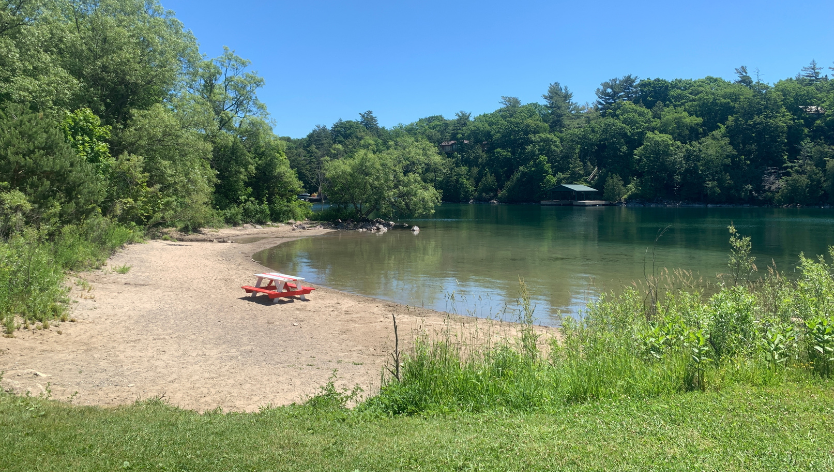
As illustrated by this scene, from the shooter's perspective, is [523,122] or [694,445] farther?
[523,122]

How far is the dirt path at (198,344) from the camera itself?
23.9 feet

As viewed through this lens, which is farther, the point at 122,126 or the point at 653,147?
the point at 653,147

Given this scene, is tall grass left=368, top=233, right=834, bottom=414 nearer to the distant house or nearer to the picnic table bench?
the picnic table bench

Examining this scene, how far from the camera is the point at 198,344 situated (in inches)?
392

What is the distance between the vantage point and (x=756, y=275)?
67.8ft

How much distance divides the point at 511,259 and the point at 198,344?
19.5 metres

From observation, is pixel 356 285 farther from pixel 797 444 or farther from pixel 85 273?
pixel 797 444

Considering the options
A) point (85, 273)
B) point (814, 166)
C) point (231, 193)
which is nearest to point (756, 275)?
point (85, 273)

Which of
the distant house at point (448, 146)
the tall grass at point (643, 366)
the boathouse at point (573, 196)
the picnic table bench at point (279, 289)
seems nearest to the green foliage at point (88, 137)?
the picnic table bench at point (279, 289)

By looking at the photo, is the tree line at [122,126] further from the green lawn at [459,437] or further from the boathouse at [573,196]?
the boathouse at [573,196]

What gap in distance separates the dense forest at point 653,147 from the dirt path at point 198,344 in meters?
55.9

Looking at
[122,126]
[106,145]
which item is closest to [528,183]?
[122,126]

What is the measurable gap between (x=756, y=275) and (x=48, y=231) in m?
26.1

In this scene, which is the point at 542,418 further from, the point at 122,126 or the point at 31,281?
the point at 122,126
